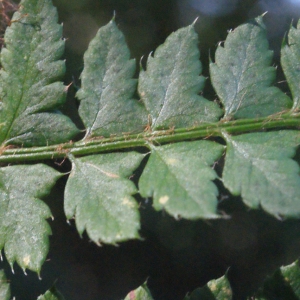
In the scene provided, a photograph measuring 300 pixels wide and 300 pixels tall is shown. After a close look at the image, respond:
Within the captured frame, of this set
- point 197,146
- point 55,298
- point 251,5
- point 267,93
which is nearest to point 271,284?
point 197,146

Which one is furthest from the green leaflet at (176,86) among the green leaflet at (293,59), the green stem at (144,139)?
the green leaflet at (293,59)

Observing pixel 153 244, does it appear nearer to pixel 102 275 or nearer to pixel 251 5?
pixel 102 275

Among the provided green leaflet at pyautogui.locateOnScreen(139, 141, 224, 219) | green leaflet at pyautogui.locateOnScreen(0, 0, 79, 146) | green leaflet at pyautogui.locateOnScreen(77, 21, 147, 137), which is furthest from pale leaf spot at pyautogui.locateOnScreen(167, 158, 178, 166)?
green leaflet at pyautogui.locateOnScreen(0, 0, 79, 146)

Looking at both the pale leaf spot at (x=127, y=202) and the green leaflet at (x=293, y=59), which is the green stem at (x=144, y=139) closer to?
the green leaflet at (x=293, y=59)

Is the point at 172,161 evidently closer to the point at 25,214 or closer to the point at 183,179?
the point at 183,179

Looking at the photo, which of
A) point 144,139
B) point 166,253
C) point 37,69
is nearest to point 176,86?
point 144,139

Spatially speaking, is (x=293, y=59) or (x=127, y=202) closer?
(x=127, y=202)
